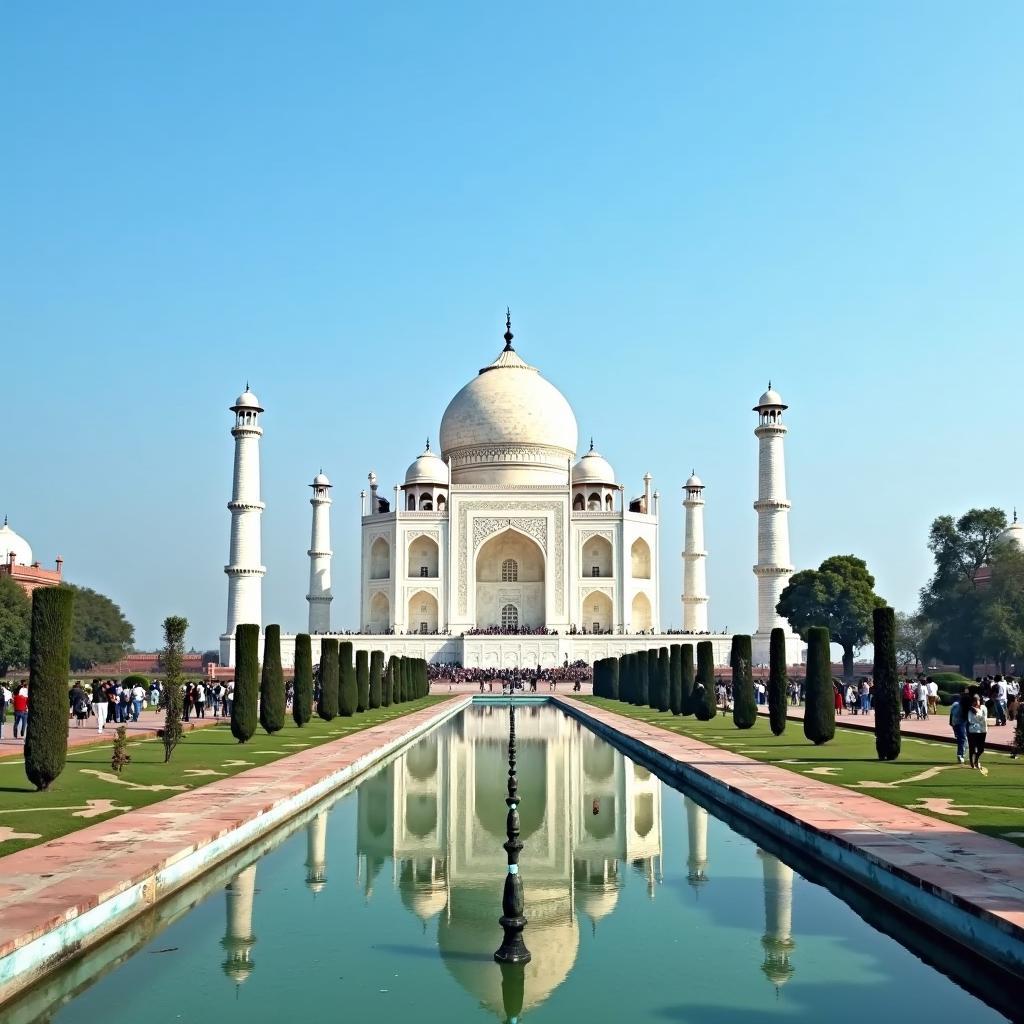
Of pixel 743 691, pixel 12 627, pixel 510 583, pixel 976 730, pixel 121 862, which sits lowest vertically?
pixel 121 862

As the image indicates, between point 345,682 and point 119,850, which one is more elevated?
point 345,682

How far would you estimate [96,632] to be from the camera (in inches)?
1734

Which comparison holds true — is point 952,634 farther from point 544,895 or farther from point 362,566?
point 544,895

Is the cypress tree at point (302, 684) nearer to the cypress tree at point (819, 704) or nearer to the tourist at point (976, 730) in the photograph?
the cypress tree at point (819, 704)

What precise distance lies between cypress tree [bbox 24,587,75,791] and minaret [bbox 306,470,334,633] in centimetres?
3283

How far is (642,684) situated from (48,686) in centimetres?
1635

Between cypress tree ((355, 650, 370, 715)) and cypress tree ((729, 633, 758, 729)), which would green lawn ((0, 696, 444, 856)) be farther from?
cypress tree ((729, 633, 758, 729))

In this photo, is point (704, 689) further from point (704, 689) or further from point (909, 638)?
point (909, 638)

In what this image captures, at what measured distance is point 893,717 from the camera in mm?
11492

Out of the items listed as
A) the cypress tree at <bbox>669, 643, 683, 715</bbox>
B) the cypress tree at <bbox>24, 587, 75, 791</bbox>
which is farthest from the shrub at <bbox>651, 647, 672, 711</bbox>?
the cypress tree at <bbox>24, 587, 75, 791</bbox>

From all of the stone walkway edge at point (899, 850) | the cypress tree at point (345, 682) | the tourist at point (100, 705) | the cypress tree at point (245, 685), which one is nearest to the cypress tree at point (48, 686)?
the cypress tree at point (245, 685)

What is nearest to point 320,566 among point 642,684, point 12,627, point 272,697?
point 12,627

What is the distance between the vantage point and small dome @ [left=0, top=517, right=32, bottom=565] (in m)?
43.1

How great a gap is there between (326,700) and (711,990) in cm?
1429
